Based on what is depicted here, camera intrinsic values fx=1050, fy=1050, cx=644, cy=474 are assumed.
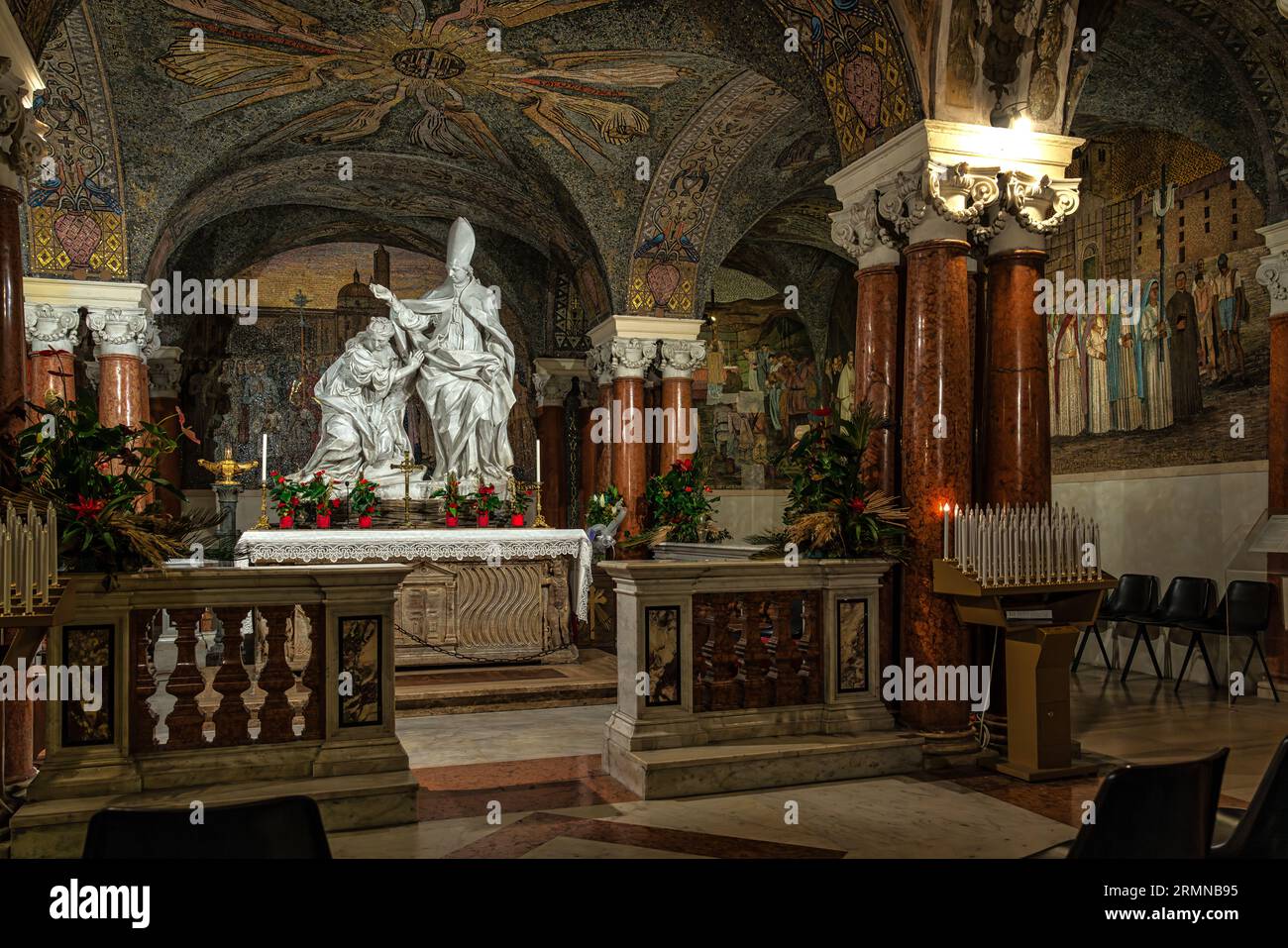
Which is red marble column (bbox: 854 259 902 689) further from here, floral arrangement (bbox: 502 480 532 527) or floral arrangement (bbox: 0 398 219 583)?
floral arrangement (bbox: 502 480 532 527)

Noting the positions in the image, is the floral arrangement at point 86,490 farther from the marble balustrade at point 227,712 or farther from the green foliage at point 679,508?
the green foliage at point 679,508

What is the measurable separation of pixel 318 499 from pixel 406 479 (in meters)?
0.87

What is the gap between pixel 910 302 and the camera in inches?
256

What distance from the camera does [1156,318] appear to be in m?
10.7

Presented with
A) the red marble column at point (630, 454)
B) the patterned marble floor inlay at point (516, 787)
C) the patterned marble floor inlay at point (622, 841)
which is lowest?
the patterned marble floor inlay at point (516, 787)

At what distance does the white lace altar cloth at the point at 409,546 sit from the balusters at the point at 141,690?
3488mm

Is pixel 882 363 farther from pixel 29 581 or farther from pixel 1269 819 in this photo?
Answer: pixel 29 581

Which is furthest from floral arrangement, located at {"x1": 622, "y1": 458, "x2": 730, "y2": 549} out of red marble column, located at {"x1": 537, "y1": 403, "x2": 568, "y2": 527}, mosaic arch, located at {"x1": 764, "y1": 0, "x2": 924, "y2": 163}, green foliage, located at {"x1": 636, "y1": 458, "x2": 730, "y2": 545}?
mosaic arch, located at {"x1": 764, "y1": 0, "x2": 924, "y2": 163}

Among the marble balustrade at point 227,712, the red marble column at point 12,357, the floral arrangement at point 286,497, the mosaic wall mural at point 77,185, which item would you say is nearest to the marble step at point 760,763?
the marble balustrade at point 227,712

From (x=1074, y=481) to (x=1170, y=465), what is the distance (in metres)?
1.25

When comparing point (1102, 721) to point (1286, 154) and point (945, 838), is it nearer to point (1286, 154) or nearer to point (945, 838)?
point (945, 838)

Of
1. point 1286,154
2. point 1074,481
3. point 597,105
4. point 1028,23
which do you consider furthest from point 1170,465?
point 597,105

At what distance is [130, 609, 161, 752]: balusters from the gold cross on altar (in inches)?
186

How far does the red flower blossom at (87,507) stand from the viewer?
4.69 metres
